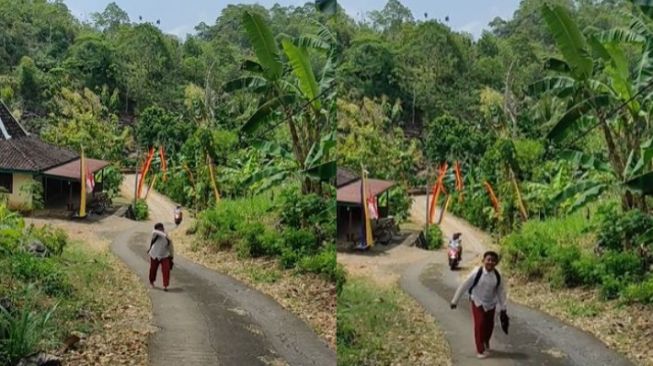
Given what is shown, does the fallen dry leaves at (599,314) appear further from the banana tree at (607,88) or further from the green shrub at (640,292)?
the banana tree at (607,88)

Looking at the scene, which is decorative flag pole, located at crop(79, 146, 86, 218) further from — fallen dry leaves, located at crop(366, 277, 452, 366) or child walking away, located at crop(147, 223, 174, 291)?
fallen dry leaves, located at crop(366, 277, 452, 366)

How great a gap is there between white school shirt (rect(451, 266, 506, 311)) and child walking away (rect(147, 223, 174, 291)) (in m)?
1.27

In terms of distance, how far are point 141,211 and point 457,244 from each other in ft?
4.68

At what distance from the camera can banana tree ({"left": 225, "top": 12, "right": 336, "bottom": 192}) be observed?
267cm

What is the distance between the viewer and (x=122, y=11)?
3055mm

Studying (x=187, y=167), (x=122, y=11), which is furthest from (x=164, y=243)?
(x=122, y=11)

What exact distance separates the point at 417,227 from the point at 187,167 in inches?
43.8

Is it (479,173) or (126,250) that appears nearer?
(479,173)

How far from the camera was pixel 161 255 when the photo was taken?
9.66 feet

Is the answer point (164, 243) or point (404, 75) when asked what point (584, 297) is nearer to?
point (404, 75)

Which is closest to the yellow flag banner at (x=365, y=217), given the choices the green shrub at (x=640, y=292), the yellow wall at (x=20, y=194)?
the green shrub at (x=640, y=292)

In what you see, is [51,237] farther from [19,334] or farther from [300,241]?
[300,241]

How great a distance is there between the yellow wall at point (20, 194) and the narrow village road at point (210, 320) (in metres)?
0.39

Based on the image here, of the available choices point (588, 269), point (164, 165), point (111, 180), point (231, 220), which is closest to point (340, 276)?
point (231, 220)
